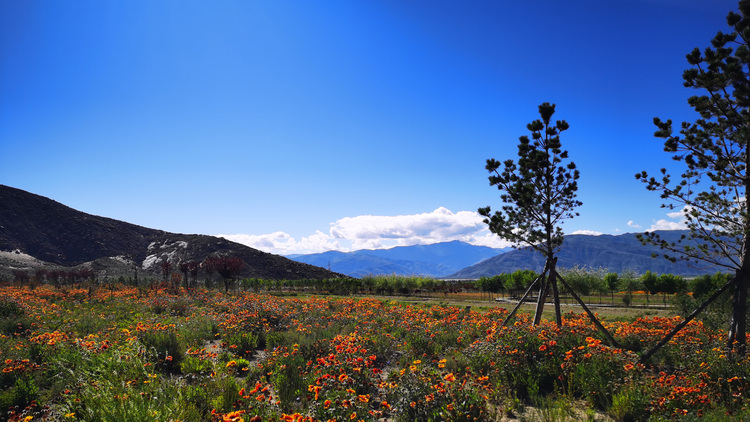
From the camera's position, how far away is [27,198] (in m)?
90.6

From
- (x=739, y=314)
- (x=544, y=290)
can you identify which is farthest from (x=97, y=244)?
(x=739, y=314)

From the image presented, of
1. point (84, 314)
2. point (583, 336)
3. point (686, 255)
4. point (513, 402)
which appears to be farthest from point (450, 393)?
point (84, 314)

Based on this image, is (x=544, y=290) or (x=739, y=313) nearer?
(x=739, y=313)

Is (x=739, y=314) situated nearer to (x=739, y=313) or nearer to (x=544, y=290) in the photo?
(x=739, y=313)

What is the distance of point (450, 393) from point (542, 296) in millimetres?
6847

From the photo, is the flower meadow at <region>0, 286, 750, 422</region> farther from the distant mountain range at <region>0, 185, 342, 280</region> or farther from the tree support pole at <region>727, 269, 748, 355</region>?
the distant mountain range at <region>0, 185, 342, 280</region>

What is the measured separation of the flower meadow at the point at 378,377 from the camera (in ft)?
17.3

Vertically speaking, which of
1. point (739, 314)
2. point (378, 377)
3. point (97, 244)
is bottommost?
point (378, 377)

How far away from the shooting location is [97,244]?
87000mm

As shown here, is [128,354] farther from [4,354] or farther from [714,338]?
[714,338]

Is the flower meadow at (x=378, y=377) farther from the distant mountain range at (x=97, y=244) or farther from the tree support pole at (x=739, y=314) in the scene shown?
the distant mountain range at (x=97, y=244)

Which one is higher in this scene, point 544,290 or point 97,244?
point 97,244

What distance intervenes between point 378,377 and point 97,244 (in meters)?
103

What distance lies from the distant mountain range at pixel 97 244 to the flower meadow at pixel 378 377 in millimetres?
74681
